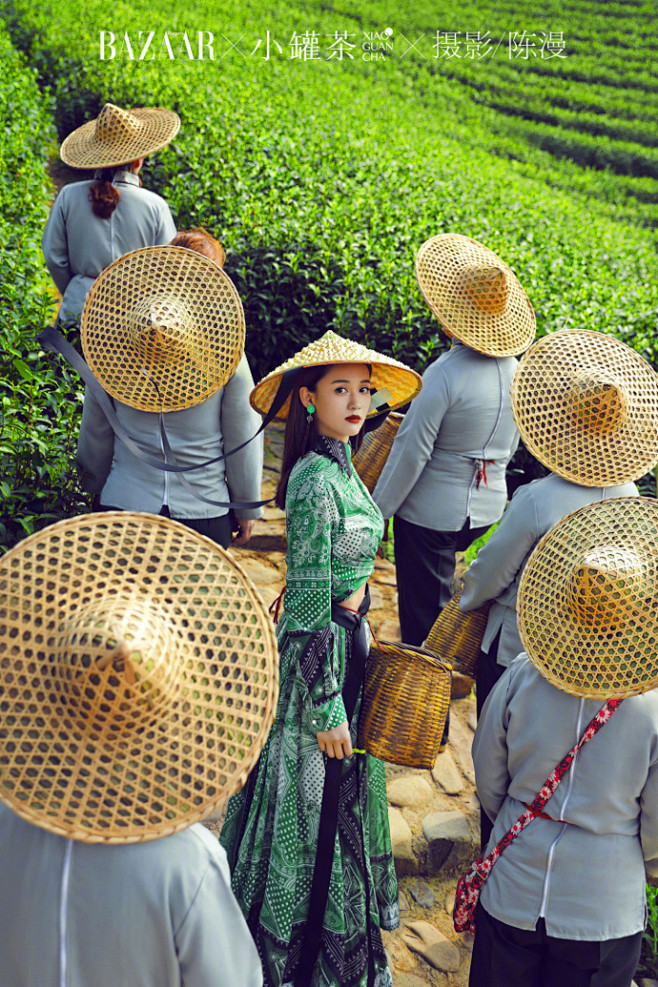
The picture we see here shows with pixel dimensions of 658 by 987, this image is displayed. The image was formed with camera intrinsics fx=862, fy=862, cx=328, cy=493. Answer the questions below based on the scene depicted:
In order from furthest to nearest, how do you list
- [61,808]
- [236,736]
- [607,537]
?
[607,537]
[236,736]
[61,808]

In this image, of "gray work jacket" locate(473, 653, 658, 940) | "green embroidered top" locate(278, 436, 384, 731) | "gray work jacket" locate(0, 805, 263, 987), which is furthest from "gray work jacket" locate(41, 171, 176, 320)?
"gray work jacket" locate(0, 805, 263, 987)

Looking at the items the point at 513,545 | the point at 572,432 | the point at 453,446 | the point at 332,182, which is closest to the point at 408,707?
the point at 513,545

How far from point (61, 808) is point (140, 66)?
34.8ft

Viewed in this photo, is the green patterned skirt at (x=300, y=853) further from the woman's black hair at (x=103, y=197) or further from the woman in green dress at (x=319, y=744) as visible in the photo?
the woman's black hair at (x=103, y=197)

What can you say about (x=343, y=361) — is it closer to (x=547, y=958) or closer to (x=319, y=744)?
(x=319, y=744)

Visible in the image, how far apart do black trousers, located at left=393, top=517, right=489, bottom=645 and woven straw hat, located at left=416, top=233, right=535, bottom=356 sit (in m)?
0.82

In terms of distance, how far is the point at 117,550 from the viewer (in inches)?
55.3

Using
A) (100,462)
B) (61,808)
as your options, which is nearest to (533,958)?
(61,808)

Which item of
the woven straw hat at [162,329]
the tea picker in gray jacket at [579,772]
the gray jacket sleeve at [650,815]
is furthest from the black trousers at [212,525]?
the gray jacket sleeve at [650,815]

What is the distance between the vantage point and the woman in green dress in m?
2.44

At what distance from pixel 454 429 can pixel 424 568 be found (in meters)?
0.67

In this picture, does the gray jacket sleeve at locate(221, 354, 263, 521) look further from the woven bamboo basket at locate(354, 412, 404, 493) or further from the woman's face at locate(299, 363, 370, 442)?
the woven bamboo basket at locate(354, 412, 404, 493)

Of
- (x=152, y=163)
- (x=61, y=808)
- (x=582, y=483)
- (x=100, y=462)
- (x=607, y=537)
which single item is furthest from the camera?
(x=152, y=163)

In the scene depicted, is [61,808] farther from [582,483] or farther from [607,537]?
[582,483]
